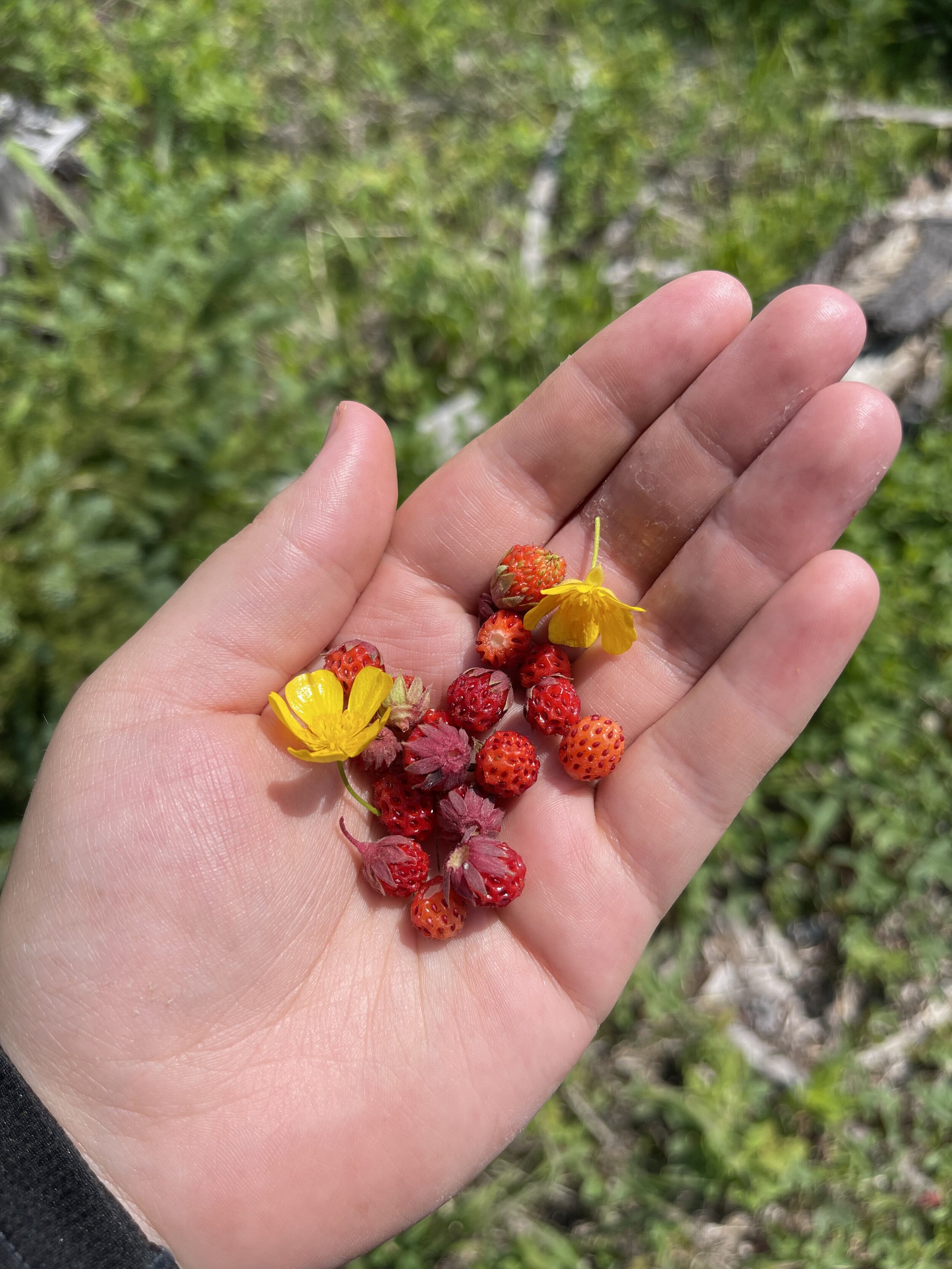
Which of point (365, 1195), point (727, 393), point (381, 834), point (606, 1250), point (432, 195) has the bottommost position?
point (606, 1250)

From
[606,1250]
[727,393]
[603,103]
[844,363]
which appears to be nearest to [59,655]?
[727,393]

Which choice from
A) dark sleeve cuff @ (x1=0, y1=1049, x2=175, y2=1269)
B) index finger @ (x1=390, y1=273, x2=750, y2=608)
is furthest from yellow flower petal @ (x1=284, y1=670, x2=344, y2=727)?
dark sleeve cuff @ (x1=0, y1=1049, x2=175, y2=1269)

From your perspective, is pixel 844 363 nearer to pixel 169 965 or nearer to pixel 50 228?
pixel 169 965

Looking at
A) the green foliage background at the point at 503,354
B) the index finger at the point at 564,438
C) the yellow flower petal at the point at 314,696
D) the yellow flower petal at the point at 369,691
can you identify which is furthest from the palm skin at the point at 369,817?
the green foliage background at the point at 503,354

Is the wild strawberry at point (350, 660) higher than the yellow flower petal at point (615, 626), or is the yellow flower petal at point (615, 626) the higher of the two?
the wild strawberry at point (350, 660)

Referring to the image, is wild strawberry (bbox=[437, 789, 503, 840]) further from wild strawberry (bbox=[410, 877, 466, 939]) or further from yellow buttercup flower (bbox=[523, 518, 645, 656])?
yellow buttercup flower (bbox=[523, 518, 645, 656])

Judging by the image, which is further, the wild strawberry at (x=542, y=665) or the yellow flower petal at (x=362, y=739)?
the wild strawberry at (x=542, y=665)

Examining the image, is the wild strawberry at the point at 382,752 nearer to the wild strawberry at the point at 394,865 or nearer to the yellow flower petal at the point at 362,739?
the yellow flower petal at the point at 362,739
